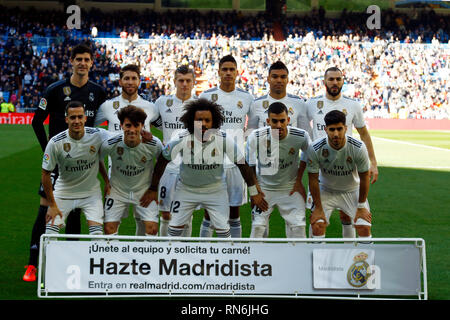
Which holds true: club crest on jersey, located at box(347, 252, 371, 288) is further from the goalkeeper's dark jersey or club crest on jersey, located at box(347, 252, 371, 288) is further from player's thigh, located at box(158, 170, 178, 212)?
the goalkeeper's dark jersey

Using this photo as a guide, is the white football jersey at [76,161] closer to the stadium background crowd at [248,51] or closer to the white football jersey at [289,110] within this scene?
the white football jersey at [289,110]

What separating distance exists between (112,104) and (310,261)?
2.99 meters

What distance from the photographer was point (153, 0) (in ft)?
160

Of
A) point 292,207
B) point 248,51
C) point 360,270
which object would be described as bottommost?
point 360,270

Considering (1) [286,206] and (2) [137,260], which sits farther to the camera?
(1) [286,206]

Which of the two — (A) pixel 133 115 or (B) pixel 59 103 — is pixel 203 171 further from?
(B) pixel 59 103

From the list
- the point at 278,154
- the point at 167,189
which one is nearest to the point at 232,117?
the point at 278,154

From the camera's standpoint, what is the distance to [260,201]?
648 cm

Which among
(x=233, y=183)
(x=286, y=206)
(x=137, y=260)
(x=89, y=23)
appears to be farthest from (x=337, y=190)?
(x=89, y=23)

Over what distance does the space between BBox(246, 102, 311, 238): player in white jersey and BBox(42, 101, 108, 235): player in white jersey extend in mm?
1622

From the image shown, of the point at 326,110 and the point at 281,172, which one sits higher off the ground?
the point at 326,110

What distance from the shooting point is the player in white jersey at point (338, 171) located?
646 centimetres

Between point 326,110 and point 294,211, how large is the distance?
142 centimetres

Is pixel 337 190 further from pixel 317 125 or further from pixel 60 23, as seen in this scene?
pixel 60 23
